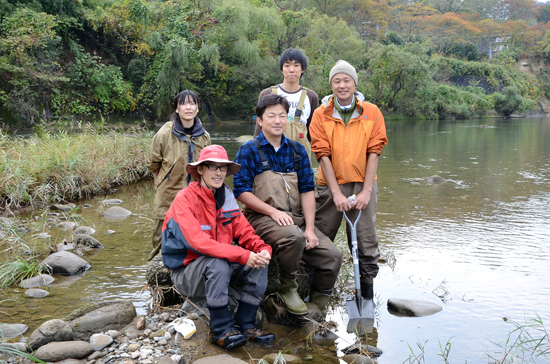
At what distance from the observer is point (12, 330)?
147 inches

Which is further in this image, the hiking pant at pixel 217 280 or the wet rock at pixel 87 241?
the wet rock at pixel 87 241

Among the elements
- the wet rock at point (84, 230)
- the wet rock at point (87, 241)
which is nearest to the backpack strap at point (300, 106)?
the wet rock at point (87, 241)

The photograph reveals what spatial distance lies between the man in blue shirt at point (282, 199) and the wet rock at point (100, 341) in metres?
1.32

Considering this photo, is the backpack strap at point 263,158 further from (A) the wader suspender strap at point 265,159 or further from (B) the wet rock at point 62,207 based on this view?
(B) the wet rock at point 62,207

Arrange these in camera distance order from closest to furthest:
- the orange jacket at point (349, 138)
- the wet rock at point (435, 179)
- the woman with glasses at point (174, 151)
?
the orange jacket at point (349, 138)
the woman with glasses at point (174, 151)
the wet rock at point (435, 179)

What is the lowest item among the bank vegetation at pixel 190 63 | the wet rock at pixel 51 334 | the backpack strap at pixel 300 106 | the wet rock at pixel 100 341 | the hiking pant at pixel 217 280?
the wet rock at pixel 100 341

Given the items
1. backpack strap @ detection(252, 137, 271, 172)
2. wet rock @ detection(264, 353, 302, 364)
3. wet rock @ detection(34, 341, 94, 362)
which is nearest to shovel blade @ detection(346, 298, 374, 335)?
wet rock @ detection(264, 353, 302, 364)

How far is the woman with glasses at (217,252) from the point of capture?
338cm

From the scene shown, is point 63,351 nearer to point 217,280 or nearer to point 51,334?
point 51,334

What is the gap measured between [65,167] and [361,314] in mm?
6380

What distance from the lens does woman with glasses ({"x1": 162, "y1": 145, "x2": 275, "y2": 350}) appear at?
338 centimetres

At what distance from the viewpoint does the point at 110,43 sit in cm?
2706

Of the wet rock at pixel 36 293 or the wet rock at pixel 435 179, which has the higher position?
the wet rock at pixel 36 293

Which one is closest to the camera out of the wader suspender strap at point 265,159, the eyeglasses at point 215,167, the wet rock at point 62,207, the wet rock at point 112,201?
the eyeglasses at point 215,167
